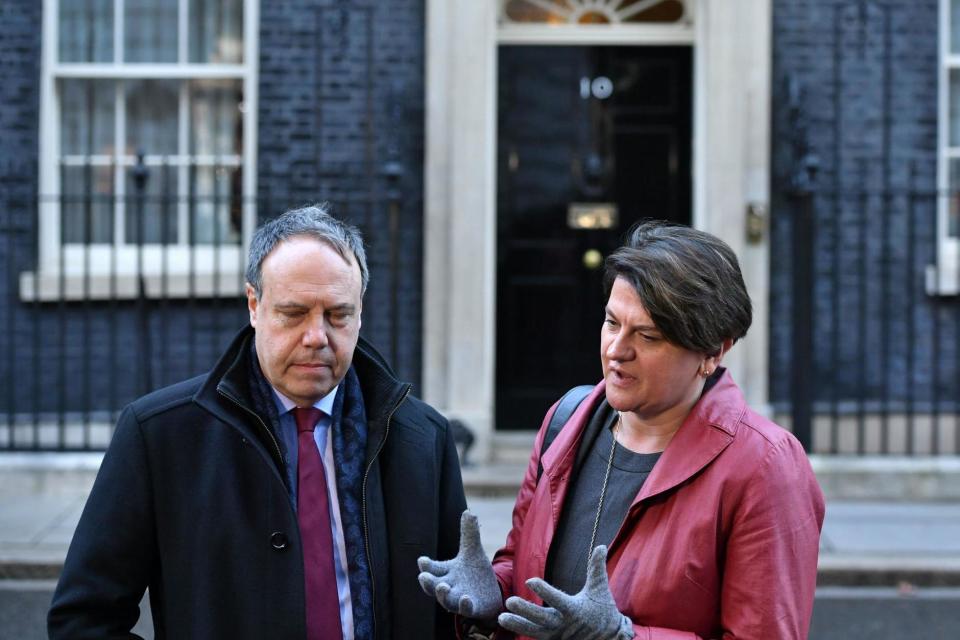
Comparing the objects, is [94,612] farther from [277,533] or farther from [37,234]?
[37,234]

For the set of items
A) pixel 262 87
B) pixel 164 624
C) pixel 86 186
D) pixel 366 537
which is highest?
pixel 262 87

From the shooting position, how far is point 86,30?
29.4 ft

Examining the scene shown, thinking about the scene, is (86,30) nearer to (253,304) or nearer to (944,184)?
(944,184)

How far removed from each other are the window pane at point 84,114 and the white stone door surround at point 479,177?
2.24m

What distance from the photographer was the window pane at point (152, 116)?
9.02 metres

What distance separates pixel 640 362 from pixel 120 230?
23.0 feet

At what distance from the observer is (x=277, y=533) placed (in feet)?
8.52

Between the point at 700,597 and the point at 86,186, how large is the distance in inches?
272

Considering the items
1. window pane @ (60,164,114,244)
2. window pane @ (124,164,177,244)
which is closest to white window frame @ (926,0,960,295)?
window pane @ (124,164,177,244)

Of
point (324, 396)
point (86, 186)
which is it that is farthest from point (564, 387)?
point (324, 396)

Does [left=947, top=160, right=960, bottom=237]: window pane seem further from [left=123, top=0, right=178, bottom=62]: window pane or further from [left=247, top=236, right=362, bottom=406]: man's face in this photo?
[left=247, top=236, right=362, bottom=406]: man's face

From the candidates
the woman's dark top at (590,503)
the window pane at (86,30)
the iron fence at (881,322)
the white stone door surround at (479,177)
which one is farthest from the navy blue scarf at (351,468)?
the window pane at (86,30)

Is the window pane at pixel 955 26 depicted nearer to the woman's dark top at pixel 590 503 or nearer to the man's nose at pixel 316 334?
the woman's dark top at pixel 590 503

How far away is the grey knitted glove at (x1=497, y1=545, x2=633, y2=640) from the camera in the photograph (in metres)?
2.30
